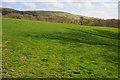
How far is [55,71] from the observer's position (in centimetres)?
785

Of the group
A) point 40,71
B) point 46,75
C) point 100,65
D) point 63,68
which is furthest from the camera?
point 100,65

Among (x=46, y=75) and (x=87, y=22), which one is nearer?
(x=46, y=75)

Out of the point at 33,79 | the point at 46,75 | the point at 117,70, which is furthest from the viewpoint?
the point at 117,70

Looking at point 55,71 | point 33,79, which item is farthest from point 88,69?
point 33,79

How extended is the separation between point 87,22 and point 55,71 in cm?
8989

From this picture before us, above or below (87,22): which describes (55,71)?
below

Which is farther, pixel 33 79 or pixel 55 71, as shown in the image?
pixel 55 71

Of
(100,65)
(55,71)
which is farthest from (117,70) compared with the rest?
(55,71)

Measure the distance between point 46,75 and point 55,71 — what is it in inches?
31.0

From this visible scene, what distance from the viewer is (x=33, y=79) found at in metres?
6.66

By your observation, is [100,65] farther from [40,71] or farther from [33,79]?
[33,79]

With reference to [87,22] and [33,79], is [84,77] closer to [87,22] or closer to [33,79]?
[33,79]

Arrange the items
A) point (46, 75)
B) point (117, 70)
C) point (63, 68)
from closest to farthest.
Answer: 1. point (46, 75)
2. point (63, 68)
3. point (117, 70)

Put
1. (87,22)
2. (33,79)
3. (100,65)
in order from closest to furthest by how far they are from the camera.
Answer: (33,79), (100,65), (87,22)
